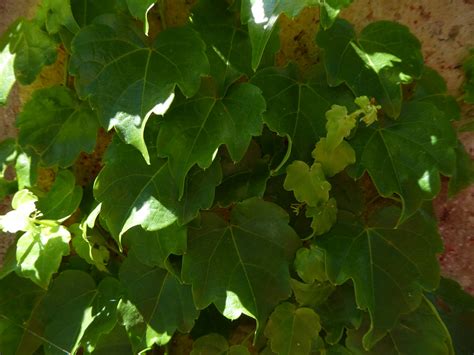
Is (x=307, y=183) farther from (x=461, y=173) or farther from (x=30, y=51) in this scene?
(x=30, y=51)

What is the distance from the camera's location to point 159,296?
111 centimetres

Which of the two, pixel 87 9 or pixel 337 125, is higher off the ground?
pixel 87 9

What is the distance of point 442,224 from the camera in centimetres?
120

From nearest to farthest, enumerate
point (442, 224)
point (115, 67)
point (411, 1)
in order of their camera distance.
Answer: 1. point (115, 67)
2. point (411, 1)
3. point (442, 224)

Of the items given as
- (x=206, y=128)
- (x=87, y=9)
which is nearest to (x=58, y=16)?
(x=87, y=9)

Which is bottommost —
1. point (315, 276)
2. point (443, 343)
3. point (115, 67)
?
point (443, 343)

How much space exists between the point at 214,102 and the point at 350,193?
278 millimetres

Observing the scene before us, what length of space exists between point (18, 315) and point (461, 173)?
833 millimetres

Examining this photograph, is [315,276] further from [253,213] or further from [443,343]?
[443,343]

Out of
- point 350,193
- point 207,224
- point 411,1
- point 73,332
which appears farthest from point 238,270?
point 411,1

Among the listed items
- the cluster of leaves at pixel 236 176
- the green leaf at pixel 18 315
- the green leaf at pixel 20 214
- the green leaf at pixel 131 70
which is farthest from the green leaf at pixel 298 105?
the green leaf at pixel 18 315

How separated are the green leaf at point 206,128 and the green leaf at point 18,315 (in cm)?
44

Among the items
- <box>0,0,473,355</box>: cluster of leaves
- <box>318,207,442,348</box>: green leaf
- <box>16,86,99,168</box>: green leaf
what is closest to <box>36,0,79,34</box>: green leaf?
<box>0,0,473,355</box>: cluster of leaves

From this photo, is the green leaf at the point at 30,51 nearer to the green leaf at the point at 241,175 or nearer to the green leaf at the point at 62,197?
the green leaf at the point at 62,197
